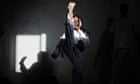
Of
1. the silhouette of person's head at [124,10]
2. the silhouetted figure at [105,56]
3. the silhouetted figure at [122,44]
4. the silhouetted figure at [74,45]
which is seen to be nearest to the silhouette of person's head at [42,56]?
the silhouetted figure at [74,45]

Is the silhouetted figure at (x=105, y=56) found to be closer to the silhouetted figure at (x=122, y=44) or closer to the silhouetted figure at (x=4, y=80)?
the silhouetted figure at (x=122, y=44)

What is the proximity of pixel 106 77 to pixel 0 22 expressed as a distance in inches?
68.7

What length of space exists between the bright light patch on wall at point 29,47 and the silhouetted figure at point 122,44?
3.38 feet

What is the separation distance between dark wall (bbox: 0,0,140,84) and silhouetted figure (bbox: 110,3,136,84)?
18 centimetres

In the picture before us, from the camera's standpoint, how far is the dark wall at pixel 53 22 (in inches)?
143

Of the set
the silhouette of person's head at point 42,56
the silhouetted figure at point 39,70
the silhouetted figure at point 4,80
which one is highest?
the silhouette of person's head at point 42,56

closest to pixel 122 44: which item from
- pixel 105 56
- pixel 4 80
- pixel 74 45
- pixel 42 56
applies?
pixel 105 56

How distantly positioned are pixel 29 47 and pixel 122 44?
1.34m

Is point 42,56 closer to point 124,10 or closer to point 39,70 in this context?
point 39,70

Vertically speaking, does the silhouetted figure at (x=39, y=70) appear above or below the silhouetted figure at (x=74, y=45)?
below

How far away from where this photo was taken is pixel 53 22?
3.75 meters

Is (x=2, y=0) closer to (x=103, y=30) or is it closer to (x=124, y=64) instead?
(x=103, y=30)

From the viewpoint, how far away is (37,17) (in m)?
3.78

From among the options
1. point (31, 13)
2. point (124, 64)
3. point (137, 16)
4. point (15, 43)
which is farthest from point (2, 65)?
point (137, 16)
